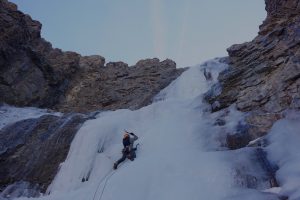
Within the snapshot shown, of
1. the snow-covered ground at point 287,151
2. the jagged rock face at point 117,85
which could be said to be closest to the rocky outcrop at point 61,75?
the jagged rock face at point 117,85

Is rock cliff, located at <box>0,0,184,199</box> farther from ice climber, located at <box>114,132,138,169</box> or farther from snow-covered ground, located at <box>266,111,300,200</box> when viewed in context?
snow-covered ground, located at <box>266,111,300,200</box>

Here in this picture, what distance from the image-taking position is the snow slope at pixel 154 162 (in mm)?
7598

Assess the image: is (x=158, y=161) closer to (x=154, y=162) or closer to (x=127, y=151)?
(x=154, y=162)

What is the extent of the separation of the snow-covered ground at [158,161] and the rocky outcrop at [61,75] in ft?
16.7

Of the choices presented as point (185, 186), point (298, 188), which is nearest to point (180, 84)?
point (185, 186)

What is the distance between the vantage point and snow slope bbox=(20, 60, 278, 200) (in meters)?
7.60

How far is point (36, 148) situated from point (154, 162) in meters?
6.04

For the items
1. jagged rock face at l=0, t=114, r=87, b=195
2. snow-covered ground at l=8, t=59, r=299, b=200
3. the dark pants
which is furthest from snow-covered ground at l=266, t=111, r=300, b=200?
jagged rock face at l=0, t=114, r=87, b=195

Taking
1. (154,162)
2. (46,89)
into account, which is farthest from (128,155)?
(46,89)

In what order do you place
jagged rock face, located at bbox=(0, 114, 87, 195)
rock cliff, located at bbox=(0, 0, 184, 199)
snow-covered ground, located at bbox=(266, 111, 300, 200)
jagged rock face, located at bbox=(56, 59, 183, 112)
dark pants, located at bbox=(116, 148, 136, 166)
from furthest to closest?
jagged rock face, located at bbox=(56, 59, 183, 112)
rock cliff, located at bbox=(0, 0, 184, 199)
jagged rock face, located at bbox=(0, 114, 87, 195)
dark pants, located at bbox=(116, 148, 136, 166)
snow-covered ground, located at bbox=(266, 111, 300, 200)

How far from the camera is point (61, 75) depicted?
2266cm

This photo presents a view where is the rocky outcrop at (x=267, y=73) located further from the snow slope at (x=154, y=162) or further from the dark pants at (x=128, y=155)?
the dark pants at (x=128, y=155)

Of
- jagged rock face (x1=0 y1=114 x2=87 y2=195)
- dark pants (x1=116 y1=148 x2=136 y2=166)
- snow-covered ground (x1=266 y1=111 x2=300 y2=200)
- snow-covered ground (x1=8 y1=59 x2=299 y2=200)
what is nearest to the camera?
snow-covered ground (x1=266 y1=111 x2=300 y2=200)

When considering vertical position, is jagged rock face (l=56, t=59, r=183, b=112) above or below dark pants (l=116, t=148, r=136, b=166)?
above
